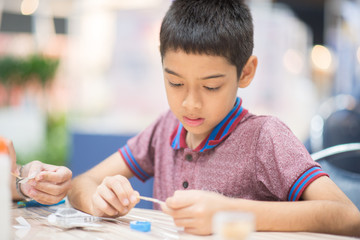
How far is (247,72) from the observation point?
4.09 feet

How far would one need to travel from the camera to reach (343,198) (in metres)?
1.02

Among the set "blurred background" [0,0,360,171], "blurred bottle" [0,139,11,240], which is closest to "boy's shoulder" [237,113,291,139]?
"blurred bottle" [0,139,11,240]

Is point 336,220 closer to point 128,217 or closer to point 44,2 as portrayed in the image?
point 128,217

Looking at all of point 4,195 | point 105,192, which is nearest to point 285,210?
point 105,192

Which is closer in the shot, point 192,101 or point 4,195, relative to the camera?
point 4,195

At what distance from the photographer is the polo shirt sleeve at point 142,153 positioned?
1465 millimetres

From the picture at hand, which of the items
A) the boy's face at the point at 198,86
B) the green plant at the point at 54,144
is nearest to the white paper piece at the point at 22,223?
the boy's face at the point at 198,86

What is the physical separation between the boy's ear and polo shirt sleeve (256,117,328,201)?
13 centimetres

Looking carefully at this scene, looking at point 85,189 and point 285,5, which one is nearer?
point 85,189

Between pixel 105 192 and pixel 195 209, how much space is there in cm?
26

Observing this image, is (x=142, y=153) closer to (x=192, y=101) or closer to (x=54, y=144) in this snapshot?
(x=192, y=101)

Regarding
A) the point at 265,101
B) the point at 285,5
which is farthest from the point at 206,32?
the point at 285,5

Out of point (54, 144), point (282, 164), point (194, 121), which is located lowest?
point (54, 144)

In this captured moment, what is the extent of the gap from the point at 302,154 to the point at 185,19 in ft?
1.60
